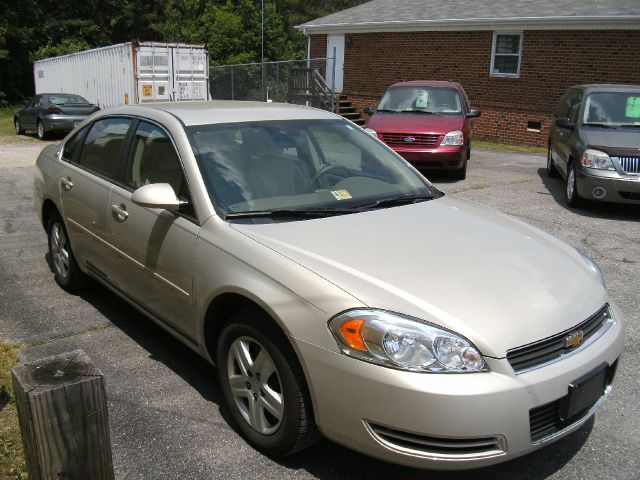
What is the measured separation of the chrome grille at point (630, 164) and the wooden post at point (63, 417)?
7714 millimetres

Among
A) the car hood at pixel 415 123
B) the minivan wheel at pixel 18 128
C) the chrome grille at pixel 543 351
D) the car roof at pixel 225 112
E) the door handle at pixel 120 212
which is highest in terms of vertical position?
the car roof at pixel 225 112

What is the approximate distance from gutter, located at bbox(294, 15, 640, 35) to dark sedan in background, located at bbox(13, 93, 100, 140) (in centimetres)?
832

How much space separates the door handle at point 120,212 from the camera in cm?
401

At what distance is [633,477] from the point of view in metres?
2.93

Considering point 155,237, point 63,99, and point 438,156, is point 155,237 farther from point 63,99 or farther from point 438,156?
point 63,99

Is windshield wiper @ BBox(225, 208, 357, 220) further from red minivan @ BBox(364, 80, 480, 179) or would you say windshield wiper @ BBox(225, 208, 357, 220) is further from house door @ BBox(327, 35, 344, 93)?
house door @ BBox(327, 35, 344, 93)

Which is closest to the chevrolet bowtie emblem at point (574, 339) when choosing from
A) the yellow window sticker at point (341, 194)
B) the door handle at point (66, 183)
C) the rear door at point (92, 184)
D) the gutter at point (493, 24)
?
the yellow window sticker at point (341, 194)

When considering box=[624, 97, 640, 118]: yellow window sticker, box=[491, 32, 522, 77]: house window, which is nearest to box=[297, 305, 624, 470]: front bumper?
box=[624, 97, 640, 118]: yellow window sticker

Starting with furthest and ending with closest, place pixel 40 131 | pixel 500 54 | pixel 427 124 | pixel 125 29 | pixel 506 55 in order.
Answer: pixel 125 29 < pixel 40 131 < pixel 500 54 < pixel 506 55 < pixel 427 124

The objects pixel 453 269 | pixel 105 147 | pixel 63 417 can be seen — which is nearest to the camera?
pixel 63 417

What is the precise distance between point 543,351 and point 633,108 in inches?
307

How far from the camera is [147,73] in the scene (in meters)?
18.7

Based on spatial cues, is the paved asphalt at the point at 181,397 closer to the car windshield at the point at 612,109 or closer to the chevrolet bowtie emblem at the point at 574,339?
the chevrolet bowtie emblem at the point at 574,339

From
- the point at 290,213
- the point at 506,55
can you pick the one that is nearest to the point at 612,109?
the point at 290,213
